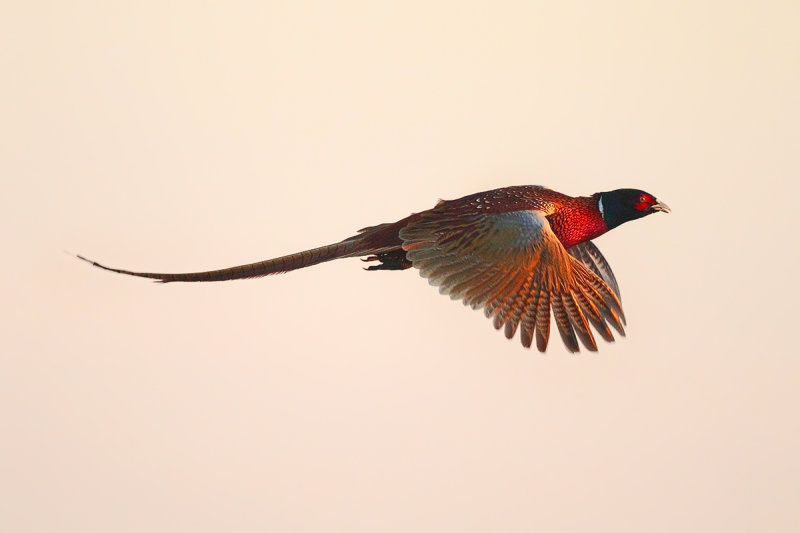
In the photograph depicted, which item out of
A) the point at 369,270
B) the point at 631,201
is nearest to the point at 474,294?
the point at 369,270

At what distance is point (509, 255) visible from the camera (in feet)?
26.8

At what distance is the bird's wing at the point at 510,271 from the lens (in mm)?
8102

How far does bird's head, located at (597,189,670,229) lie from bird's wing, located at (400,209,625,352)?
60cm

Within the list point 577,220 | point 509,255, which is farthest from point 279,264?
point 577,220

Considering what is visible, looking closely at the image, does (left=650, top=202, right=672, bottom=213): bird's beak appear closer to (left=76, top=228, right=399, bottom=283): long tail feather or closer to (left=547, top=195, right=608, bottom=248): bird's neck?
(left=547, top=195, right=608, bottom=248): bird's neck

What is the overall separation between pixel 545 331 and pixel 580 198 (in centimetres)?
122

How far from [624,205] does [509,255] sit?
1195 mm

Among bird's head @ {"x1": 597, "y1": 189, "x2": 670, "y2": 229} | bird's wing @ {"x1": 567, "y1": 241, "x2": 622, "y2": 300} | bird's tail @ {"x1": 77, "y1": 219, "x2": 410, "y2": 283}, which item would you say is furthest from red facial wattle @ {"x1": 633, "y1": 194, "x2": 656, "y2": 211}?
bird's tail @ {"x1": 77, "y1": 219, "x2": 410, "y2": 283}

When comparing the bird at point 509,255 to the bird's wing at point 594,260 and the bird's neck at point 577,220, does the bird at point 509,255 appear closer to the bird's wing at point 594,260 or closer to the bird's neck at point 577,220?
the bird's neck at point 577,220

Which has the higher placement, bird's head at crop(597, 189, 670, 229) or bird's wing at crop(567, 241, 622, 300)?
bird's head at crop(597, 189, 670, 229)

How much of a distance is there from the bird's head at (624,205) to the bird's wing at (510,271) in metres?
0.60

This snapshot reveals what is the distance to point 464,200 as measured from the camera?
8.61 m

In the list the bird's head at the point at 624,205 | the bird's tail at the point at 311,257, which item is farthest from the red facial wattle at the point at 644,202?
the bird's tail at the point at 311,257

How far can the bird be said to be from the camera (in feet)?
26.6
